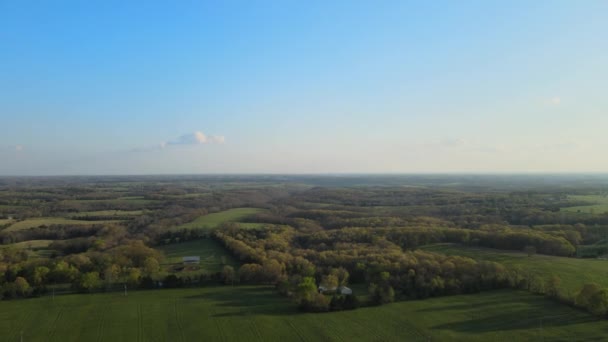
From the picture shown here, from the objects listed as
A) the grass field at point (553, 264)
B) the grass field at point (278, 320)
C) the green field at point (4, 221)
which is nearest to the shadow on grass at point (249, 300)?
the grass field at point (278, 320)

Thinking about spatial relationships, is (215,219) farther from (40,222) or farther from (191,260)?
(191,260)

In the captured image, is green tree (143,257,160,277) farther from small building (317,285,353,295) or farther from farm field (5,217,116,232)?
farm field (5,217,116,232)

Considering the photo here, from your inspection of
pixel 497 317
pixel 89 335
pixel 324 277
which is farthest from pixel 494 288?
pixel 89 335

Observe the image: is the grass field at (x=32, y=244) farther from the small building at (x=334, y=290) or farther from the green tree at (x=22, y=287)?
the small building at (x=334, y=290)

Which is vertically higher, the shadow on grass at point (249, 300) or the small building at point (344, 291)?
the small building at point (344, 291)

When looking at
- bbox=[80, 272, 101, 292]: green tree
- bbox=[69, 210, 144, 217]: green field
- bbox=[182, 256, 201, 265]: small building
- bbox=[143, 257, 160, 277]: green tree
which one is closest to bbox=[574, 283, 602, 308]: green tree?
bbox=[182, 256, 201, 265]: small building

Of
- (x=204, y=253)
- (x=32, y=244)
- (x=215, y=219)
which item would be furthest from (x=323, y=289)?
(x=215, y=219)
